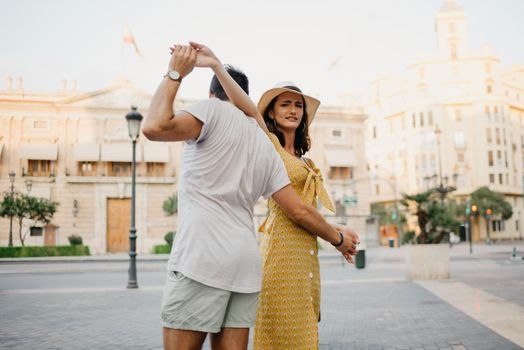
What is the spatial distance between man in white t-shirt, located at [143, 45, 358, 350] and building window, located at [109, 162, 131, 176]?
41.7 metres

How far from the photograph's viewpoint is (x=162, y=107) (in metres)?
2.10

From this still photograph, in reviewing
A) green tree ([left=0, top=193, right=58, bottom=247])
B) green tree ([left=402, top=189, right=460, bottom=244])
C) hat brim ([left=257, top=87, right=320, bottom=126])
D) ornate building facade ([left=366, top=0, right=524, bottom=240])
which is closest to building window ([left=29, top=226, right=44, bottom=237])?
green tree ([left=0, top=193, right=58, bottom=247])

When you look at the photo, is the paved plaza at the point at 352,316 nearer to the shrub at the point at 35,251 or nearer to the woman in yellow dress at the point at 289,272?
the woman in yellow dress at the point at 289,272

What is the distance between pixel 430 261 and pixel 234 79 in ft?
38.1

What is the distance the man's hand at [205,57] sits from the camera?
7.40ft

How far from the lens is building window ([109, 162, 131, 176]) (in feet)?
139

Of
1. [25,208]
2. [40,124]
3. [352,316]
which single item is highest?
[40,124]

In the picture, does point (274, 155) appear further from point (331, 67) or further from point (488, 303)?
point (331, 67)

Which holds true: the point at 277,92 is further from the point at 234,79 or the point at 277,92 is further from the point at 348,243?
the point at 348,243

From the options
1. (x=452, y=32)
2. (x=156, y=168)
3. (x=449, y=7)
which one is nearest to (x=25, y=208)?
(x=156, y=168)

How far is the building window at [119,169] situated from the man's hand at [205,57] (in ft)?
137

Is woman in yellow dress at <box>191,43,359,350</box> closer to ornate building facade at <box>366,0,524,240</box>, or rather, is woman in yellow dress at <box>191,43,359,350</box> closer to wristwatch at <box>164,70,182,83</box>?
wristwatch at <box>164,70,182,83</box>

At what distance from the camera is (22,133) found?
1631 inches

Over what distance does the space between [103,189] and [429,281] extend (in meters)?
33.5
